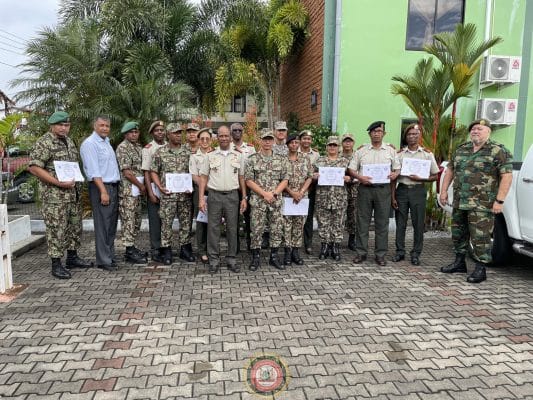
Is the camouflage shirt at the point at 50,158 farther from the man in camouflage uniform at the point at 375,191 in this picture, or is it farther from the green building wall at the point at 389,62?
the green building wall at the point at 389,62

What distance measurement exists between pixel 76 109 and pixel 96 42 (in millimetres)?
1822

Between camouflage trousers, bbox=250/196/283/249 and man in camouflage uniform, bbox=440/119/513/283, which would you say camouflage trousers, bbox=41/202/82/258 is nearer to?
camouflage trousers, bbox=250/196/283/249

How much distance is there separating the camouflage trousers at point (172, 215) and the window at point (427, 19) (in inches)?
245

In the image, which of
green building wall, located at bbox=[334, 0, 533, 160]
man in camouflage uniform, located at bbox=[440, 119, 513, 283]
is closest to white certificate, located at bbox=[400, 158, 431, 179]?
man in camouflage uniform, located at bbox=[440, 119, 513, 283]

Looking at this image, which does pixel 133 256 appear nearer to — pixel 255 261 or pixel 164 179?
pixel 164 179

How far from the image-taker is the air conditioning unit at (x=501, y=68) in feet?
27.7

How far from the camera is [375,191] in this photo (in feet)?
17.3

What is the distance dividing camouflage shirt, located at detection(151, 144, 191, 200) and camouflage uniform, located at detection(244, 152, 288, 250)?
843mm

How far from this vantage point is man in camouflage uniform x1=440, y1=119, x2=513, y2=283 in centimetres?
453

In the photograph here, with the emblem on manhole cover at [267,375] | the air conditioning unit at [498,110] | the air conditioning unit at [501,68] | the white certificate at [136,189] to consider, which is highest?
the air conditioning unit at [501,68]

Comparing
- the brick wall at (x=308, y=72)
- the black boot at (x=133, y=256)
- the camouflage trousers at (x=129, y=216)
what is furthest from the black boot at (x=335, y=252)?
the brick wall at (x=308, y=72)

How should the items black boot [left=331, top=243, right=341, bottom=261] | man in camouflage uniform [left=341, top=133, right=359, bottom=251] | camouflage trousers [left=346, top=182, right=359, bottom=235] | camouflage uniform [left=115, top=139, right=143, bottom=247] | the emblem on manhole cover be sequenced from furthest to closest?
camouflage trousers [left=346, top=182, right=359, bottom=235], man in camouflage uniform [left=341, top=133, right=359, bottom=251], black boot [left=331, top=243, right=341, bottom=261], camouflage uniform [left=115, top=139, right=143, bottom=247], the emblem on manhole cover

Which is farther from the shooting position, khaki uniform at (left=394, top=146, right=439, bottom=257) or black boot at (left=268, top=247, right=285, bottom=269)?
khaki uniform at (left=394, top=146, right=439, bottom=257)

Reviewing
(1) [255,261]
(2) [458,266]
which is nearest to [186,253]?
(1) [255,261]
